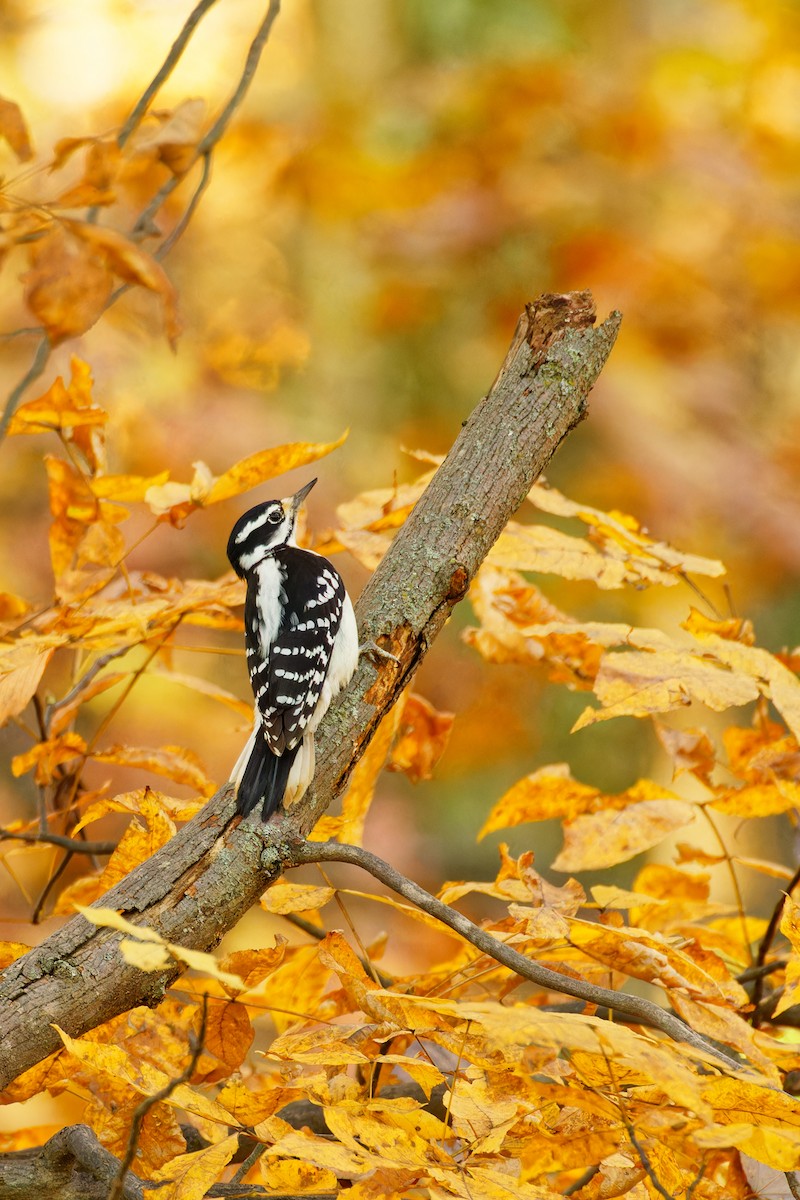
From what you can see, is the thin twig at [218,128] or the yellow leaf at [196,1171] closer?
the yellow leaf at [196,1171]

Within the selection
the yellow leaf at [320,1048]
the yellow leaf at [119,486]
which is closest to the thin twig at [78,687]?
the yellow leaf at [119,486]

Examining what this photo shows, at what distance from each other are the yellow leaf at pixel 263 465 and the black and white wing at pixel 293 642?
0.49m

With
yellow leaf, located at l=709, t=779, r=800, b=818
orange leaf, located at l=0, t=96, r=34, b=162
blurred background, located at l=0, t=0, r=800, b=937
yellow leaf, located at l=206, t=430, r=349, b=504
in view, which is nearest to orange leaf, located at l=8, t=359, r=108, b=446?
yellow leaf, located at l=206, t=430, r=349, b=504

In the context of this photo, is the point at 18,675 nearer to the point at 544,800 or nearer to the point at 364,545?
the point at 364,545

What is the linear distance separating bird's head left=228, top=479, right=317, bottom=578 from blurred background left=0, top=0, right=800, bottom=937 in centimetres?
263

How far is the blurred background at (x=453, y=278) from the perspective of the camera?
6090 millimetres

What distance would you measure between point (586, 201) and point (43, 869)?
5.37 m

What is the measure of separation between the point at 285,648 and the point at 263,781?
65cm

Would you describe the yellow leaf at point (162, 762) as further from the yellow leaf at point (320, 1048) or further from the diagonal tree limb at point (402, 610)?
the yellow leaf at point (320, 1048)

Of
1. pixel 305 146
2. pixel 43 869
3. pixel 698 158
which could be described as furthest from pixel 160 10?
pixel 43 869

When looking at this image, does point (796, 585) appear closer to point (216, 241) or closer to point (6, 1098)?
point (216, 241)

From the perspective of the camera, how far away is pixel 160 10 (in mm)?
6184

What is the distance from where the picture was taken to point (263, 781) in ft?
6.20

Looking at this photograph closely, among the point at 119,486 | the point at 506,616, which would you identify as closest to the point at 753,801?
the point at 506,616
